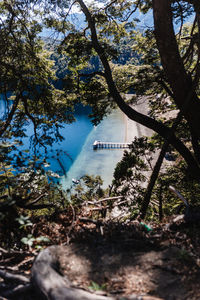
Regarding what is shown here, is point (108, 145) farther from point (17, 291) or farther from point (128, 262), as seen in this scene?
point (17, 291)

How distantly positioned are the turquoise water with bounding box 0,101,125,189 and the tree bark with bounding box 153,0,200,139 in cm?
1507

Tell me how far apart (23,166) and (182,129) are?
487cm

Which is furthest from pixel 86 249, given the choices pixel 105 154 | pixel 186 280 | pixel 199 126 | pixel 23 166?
pixel 105 154

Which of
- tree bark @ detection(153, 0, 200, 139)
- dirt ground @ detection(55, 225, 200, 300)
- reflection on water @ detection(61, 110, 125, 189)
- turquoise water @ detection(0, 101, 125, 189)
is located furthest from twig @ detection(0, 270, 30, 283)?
reflection on water @ detection(61, 110, 125, 189)

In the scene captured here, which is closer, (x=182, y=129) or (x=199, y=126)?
(x=199, y=126)

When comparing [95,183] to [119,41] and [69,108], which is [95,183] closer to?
[69,108]

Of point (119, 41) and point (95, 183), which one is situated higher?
point (119, 41)

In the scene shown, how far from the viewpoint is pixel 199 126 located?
14.0 ft

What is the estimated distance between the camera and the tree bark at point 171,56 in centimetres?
375

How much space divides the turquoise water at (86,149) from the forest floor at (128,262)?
16.3 metres

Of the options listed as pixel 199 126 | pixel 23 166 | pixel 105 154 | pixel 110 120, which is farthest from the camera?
pixel 110 120

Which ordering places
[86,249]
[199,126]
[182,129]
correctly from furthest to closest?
[182,129]
[199,126]
[86,249]

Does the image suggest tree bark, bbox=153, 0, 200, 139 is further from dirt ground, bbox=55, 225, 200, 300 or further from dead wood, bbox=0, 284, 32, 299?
dead wood, bbox=0, 284, 32, 299

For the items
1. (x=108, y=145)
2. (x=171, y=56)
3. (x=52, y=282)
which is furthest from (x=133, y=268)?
(x=108, y=145)
